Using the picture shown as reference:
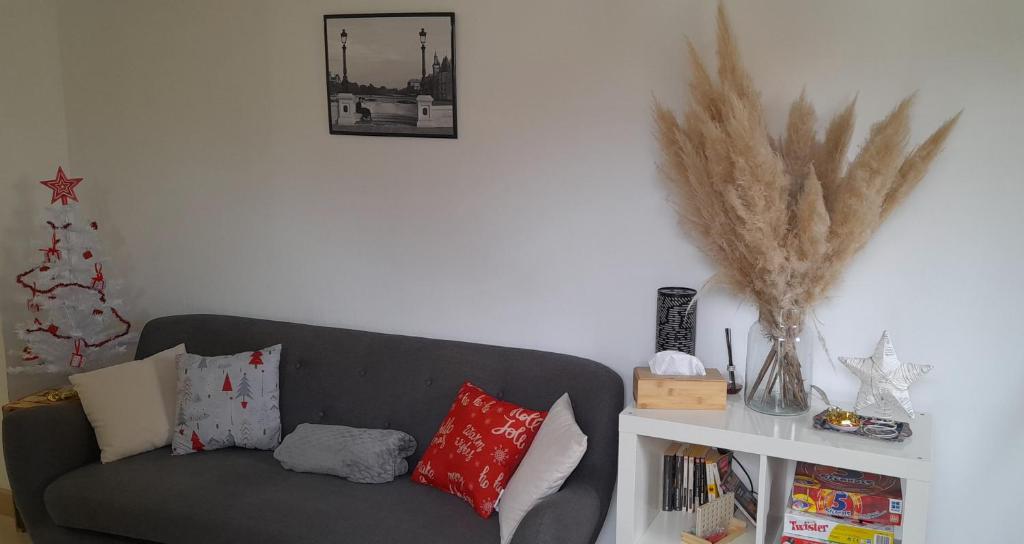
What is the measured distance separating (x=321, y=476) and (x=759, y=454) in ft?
4.37

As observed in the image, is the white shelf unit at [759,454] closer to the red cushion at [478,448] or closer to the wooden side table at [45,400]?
the red cushion at [478,448]

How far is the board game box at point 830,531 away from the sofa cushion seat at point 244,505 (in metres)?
0.76

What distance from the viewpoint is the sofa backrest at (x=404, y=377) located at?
2615mm

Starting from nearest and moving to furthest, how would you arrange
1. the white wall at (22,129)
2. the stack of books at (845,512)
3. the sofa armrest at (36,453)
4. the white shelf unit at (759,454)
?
the white shelf unit at (759,454) < the stack of books at (845,512) < the sofa armrest at (36,453) < the white wall at (22,129)

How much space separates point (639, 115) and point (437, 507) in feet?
4.26

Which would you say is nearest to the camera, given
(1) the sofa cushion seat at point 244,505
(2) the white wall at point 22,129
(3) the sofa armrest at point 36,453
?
(1) the sofa cushion seat at point 244,505

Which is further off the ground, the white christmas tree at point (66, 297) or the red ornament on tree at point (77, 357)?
the white christmas tree at point (66, 297)

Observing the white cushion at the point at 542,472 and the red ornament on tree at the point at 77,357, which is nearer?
the white cushion at the point at 542,472

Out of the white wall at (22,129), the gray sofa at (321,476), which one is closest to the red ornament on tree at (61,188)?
the white wall at (22,129)

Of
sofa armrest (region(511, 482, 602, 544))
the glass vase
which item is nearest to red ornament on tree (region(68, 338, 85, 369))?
sofa armrest (region(511, 482, 602, 544))

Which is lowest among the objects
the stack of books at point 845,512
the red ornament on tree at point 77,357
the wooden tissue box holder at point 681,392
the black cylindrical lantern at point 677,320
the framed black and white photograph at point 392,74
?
the stack of books at point 845,512

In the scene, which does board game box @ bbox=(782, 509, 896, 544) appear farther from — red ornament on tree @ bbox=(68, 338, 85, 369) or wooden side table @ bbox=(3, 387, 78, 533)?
red ornament on tree @ bbox=(68, 338, 85, 369)

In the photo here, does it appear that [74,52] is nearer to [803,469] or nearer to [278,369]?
[278,369]

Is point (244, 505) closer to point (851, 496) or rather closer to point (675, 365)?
point (675, 365)
